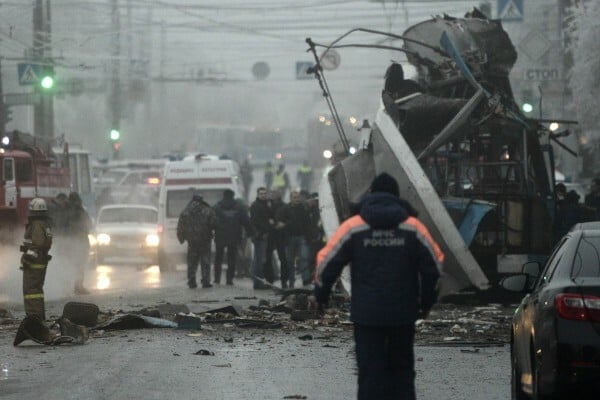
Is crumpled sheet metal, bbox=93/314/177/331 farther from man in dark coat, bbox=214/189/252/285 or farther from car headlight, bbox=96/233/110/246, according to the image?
car headlight, bbox=96/233/110/246

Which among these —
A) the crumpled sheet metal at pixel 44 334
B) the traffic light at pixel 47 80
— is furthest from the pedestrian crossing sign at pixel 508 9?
the crumpled sheet metal at pixel 44 334

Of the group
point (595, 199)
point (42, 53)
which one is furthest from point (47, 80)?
point (595, 199)

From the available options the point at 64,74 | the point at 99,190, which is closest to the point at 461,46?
the point at 99,190

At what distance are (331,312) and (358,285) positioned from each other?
10.1 meters

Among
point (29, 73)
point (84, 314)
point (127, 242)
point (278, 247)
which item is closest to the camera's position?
point (84, 314)

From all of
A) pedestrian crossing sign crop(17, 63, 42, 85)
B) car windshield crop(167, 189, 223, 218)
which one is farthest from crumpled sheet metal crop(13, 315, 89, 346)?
pedestrian crossing sign crop(17, 63, 42, 85)

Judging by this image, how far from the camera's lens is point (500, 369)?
12930mm

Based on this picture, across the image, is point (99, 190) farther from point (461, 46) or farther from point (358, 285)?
point (358, 285)

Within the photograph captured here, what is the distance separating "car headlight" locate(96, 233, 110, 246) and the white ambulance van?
257cm

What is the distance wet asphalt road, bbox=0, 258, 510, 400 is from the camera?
1109 cm

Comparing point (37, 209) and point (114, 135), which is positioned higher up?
point (114, 135)

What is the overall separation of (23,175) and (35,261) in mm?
11318

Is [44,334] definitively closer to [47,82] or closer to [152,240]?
[152,240]

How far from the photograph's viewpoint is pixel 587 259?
8.67 m
